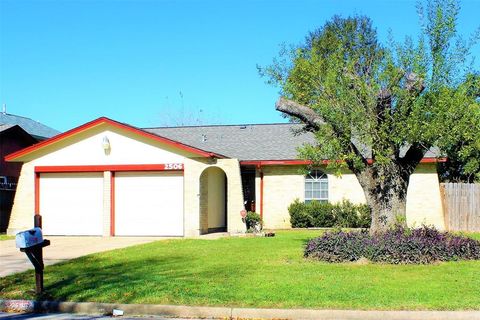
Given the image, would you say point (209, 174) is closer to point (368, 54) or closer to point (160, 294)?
point (368, 54)

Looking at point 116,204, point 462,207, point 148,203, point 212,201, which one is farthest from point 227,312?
point 462,207

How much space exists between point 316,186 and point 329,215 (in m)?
1.45

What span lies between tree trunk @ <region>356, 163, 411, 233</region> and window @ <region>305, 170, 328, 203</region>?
35.5 feet

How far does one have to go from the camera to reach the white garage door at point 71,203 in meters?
22.6

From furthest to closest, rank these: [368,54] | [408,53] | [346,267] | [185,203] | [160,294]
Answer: [185,203], [368,54], [408,53], [346,267], [160,294]

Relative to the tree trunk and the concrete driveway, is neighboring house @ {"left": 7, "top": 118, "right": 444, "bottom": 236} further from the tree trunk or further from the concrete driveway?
the tree trunk

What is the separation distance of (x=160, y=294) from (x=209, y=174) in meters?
13.7

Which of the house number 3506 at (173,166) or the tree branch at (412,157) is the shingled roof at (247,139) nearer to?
the house number 3506 at (173,166)

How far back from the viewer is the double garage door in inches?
869

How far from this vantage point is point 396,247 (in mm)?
12469

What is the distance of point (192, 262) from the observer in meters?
13.4

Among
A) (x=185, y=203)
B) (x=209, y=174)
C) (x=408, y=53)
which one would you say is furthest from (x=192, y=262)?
(x=209, y=174)

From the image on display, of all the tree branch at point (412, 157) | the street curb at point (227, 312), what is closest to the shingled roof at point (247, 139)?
the tree branch at point (412, 157)

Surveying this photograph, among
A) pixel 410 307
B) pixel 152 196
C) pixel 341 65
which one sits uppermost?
pixel 341 65
